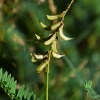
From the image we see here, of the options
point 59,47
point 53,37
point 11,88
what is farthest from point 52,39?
point 59,47

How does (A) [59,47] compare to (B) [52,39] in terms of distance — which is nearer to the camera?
(B) [52,39]

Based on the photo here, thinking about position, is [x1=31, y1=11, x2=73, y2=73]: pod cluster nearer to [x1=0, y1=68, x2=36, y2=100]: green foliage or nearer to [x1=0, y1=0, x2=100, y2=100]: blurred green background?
[x1=0, y1=68, x2=36, y2=100]: green foliage

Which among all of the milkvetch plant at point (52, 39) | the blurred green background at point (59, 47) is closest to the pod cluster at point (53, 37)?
the milkvetch plant at point (52, 39)

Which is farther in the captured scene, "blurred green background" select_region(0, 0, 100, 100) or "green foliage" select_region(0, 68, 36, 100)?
"blurred green background" select_region(0, 0, 100, 100)

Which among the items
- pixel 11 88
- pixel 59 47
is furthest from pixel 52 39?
pixel 59 47

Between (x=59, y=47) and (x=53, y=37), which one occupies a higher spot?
(x=59, y=47)

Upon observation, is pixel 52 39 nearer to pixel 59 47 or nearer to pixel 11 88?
pixel 11 88

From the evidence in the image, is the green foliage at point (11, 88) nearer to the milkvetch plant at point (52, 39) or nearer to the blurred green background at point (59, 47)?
the milkvetch plant at point (52, 39)

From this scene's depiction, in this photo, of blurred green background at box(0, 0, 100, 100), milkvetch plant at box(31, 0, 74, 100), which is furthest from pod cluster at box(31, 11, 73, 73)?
blurred green background at box(0, 0, 100, 100)

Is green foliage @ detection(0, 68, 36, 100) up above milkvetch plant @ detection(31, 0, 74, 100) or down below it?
below
